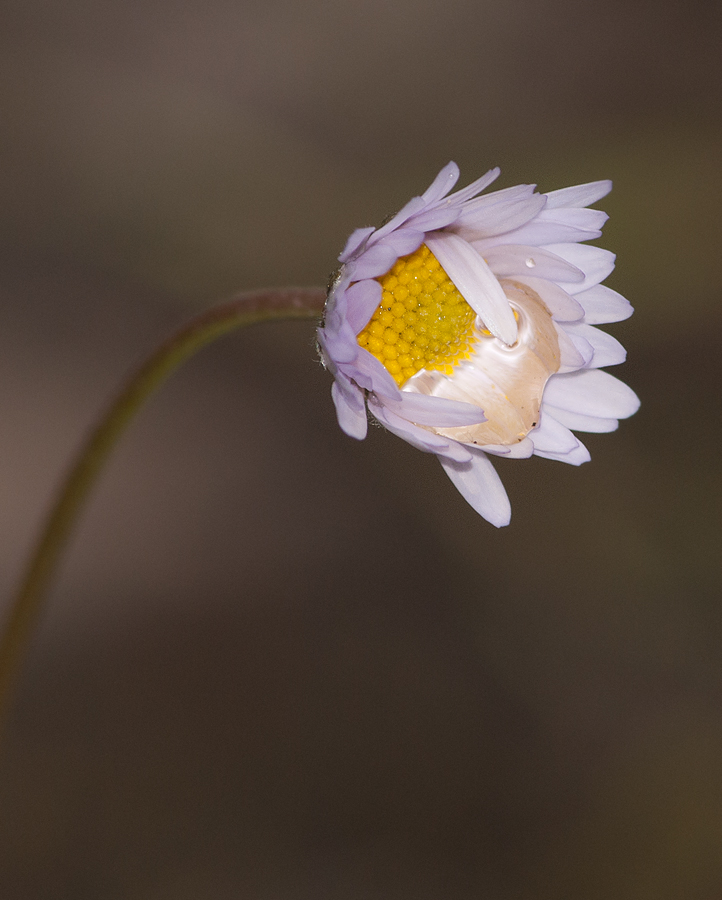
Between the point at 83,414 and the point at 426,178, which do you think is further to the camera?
the point at 426,178

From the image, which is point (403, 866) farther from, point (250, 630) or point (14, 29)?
point (14, 29)

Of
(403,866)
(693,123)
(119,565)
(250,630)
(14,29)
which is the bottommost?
(403,866)

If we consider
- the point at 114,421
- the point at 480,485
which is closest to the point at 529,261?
the point at 480,485

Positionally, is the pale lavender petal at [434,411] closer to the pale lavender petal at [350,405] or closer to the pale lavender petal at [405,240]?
the pale lavender petal at [350,405]

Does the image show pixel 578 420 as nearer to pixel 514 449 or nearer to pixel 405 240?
pixel 514 449

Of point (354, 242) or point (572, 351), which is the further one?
point (572, 351)

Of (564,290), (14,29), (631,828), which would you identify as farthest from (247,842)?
(14,29)

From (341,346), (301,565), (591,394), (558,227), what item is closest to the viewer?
(341,346)

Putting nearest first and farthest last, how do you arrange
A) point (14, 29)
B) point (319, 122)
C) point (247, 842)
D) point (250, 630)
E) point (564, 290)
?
1. point (564, 290)
2. point (247, 842)
3. point (250, 630)
4. point (14, 29)
5. point (319, 122)
